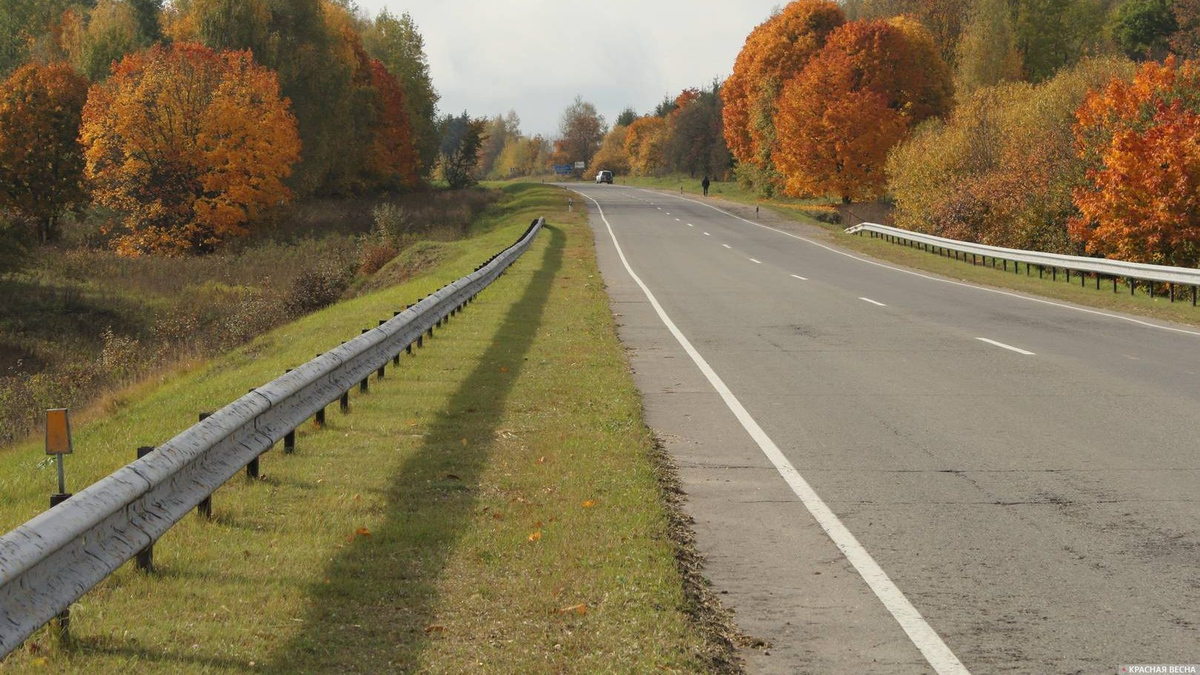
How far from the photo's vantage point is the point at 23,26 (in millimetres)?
84000

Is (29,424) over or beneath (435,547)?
beneath

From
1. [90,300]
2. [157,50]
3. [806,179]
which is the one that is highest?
[157,50]

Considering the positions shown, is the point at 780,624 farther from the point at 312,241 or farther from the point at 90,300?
the point at 312,241

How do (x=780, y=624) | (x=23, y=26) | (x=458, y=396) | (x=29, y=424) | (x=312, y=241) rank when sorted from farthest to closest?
(x=23, y=26) < (x=312, y=241) < (x=29, y=424) < (x=458, y=396) < (x=780, y=624)

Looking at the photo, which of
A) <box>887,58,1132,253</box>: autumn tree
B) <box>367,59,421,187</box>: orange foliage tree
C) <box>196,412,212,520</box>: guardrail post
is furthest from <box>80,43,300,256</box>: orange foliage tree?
<box>196,412,212,520</box>: guardrail post

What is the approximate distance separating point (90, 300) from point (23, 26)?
186ft

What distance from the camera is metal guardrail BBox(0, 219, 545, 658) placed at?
4.50 metres

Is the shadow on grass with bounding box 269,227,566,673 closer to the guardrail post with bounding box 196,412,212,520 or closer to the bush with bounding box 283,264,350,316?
the guardrail post with bounding box 196,412,212,520

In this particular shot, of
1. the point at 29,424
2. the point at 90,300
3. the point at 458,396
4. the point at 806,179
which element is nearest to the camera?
the point at 458,396

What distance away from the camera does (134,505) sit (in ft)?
18.6

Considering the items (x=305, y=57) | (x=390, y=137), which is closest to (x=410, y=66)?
(x=390, y=137)

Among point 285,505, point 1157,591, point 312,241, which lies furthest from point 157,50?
point 1157,591

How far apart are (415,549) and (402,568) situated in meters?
0.36

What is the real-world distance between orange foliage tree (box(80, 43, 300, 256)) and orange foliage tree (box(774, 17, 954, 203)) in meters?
28.2
